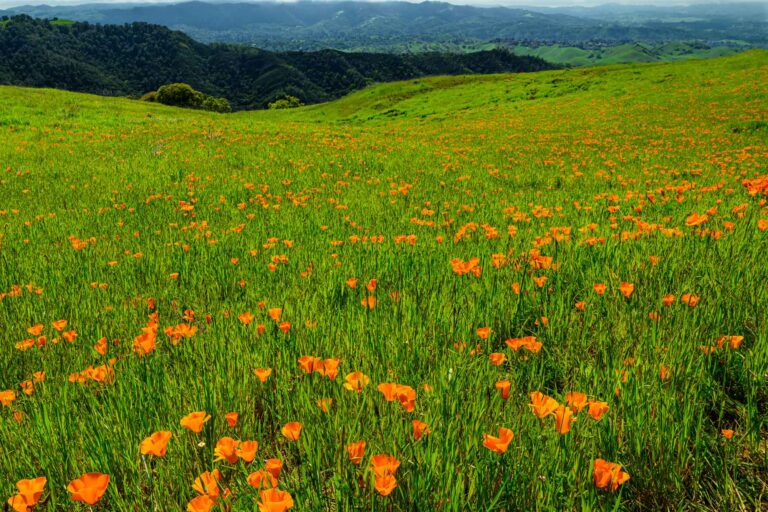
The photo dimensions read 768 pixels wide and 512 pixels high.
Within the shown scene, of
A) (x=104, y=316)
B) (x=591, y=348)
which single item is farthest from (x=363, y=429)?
(x=104, y=316)

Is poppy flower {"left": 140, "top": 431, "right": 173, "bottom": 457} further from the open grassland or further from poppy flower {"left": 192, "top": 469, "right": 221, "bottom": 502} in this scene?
poppy flower {"left": 192, "top": 469, "right": 221, "bottom": 502}

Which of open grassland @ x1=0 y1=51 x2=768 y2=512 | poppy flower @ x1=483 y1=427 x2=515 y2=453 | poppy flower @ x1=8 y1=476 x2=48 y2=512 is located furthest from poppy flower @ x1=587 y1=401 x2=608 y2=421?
poppy flower @ x1=8 y1=476 x2=48 y2=512

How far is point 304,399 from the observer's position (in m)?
1.96

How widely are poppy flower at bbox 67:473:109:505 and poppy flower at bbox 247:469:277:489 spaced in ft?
1.46

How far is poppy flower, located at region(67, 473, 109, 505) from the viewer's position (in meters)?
1.27

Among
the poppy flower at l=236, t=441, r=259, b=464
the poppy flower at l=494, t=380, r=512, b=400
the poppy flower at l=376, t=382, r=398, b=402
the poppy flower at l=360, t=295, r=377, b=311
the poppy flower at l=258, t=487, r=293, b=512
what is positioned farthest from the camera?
the poppy flower at l=360, t=295, r=377, b=311

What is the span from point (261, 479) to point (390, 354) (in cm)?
115

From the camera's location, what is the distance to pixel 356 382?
1.80 meters

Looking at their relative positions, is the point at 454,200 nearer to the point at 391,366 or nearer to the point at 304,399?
the point at 391,366

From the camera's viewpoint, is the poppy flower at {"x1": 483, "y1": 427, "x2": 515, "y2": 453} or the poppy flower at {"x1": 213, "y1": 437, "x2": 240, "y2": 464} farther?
the poppy flower at {"x1": 213, "y1": 437, "x2": 240, "y2": 464}

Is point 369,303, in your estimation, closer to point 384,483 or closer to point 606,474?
point 384,483

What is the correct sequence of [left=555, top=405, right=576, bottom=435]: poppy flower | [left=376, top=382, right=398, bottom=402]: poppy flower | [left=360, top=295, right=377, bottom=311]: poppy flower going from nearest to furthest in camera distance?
[left=555, top=405, right=576, bottom=435]: poppy flower → [left=376, top=382, right=398, bottom=402]: poppy flower → [left=360, top=295, right=377, bottom=311]: poppy flower

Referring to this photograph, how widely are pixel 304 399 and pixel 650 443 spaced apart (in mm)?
1483

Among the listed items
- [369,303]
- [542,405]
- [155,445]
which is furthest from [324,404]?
[369,303]
